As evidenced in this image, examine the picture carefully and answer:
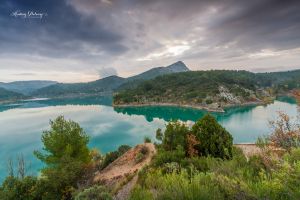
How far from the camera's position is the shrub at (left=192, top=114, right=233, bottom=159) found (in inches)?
809

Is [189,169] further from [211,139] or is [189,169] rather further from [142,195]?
[142,195]

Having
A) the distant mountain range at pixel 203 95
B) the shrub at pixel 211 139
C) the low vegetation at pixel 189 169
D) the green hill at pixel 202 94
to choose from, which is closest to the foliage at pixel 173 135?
the low vegetation at pixel 189 169

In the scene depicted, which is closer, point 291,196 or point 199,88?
point 291,196

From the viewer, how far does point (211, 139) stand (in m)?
20.9

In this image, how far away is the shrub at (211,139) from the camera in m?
20.5

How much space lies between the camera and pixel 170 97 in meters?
124

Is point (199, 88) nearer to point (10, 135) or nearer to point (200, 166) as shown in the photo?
point (10, 135)

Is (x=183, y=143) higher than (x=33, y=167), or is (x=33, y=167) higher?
(x=183, y=143)

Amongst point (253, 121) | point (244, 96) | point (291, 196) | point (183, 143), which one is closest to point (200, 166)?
point (183, 143)

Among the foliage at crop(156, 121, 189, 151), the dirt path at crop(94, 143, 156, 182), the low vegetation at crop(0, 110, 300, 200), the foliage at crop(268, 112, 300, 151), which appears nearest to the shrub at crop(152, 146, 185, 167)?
the low vegetation at crop(0, 110, 300, 200)

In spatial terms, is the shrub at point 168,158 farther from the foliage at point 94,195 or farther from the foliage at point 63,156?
the foliage at point 63,156

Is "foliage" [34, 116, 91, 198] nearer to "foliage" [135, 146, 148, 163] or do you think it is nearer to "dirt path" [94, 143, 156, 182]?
"dirt path" [94, 143, 156, 182]

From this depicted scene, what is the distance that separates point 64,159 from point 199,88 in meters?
113

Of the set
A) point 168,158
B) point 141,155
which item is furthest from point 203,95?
point 168,158
